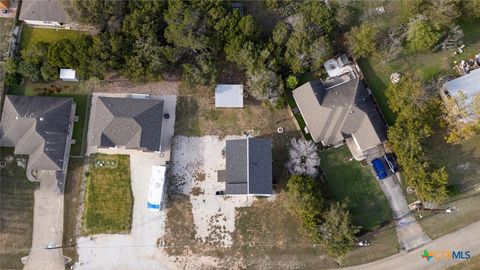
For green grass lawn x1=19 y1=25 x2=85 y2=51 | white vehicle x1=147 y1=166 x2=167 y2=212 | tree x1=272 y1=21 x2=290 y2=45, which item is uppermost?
green grass lawn x1=19 y1=25 x2=85 y2=51

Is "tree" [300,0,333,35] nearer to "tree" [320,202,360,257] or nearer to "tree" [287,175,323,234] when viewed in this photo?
"tree" [287,175,323,234]

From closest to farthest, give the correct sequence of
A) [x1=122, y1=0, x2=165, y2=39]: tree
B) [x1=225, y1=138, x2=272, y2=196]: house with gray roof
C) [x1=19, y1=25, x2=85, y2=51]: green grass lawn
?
[x1=225, y1=138, x2=272, y2=196]: house with gray roof
[x1=122, y1=0, x2=165, y2=39]: tree
[x1=19, y1=25, x2=85, y2=51]: green grass lawn

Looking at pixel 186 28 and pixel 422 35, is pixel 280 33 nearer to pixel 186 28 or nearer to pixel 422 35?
pixel 186 28

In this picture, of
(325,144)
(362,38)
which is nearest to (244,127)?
(325,144)

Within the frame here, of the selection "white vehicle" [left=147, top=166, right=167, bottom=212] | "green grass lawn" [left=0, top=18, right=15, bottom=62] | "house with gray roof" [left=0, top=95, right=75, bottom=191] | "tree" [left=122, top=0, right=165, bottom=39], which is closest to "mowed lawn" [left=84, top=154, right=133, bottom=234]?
"white vehicle" [left=147, top=166, right=167, bottom=212]

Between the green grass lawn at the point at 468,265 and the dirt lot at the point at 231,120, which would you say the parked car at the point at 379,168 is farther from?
the green grass lawn at the point at 468,265

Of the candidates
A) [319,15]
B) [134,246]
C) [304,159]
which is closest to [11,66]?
[134,246]

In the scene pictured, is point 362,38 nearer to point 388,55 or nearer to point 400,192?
point 388,55

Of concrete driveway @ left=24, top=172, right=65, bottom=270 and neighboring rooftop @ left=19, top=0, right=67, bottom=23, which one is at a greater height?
neighboring rooftop @ left=19, top=0, right=67, bottom=23
